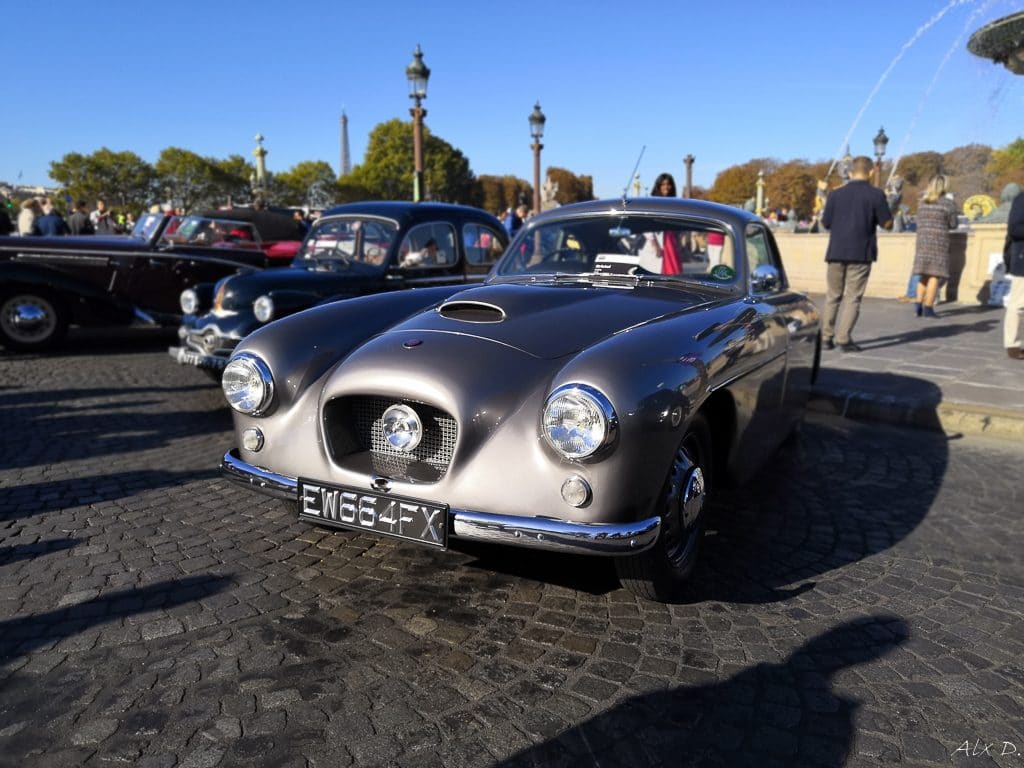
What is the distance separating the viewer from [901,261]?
13.8 meters

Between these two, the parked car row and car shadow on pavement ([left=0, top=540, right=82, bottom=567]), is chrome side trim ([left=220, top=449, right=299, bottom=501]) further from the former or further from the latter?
car shadow on pavement ([left=0, top=540, right=82, bottom=567])

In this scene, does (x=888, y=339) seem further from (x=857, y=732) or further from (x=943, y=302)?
(x=857, y=732)

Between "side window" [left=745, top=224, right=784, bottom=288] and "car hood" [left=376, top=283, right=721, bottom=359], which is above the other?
"side window" [left=745, top=224, right=784, bottom=288]

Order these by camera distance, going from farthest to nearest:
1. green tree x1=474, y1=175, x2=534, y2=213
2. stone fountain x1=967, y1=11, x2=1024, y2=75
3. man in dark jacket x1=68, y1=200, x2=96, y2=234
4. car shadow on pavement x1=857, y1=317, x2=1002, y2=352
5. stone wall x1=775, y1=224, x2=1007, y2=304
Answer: green tree x1=474, y1=175, x2=534, y2=213, man in dark jacket x1=68, y1=200, x2=96, y2=234, stone wall x1=775, y1=224, x2=1007, y2=304, stone fountain x1=967, y1=11, x2=1024, y2=75, car shadow on pavement x1=857, y1=317, x2=1002, y2=352

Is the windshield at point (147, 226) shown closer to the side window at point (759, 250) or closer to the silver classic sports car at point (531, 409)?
the silver classic sports car at point (531, 409)

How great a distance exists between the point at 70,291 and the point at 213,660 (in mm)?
7564

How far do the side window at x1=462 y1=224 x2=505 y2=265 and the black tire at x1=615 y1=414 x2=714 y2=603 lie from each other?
4578mm

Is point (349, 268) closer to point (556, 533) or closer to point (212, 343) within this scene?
point (212, 343)

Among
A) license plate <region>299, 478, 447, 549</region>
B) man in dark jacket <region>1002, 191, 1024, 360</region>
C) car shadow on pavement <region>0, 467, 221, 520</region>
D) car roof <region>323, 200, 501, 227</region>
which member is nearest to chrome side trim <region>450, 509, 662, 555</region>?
license plate <region>299, 478, 447, 549</region>

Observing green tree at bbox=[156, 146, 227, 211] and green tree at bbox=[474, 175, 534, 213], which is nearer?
green tree at bbox=[156, 146, 227, 211]

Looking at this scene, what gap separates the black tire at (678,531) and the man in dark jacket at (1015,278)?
6.31m

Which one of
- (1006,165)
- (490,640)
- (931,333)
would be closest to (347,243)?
(490,640)

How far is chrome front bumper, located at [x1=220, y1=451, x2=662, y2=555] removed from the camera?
252cm

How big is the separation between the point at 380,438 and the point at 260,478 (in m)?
0.54
